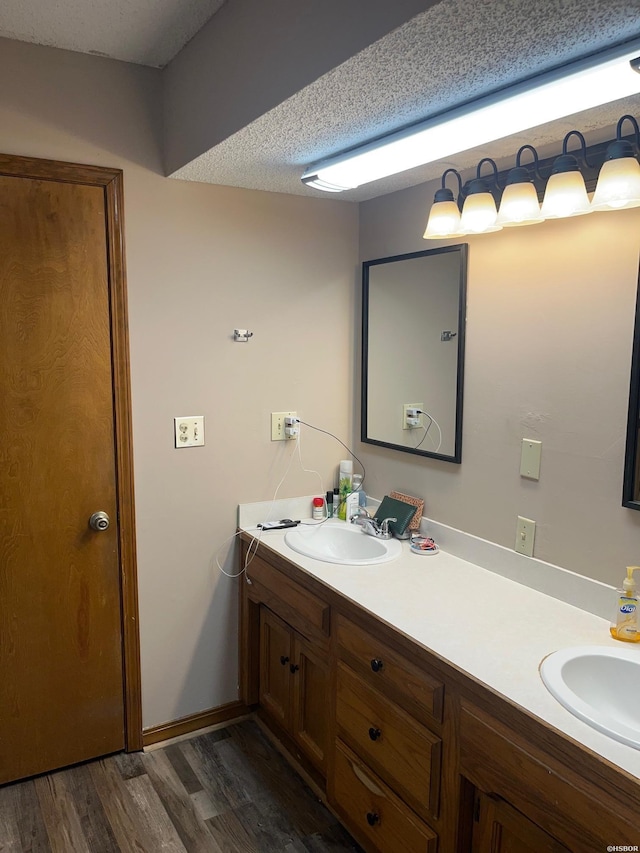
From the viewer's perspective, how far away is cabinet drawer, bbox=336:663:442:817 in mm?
1548

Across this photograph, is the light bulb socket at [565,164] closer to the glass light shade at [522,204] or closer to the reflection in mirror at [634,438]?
the glass light shade at [522,204]

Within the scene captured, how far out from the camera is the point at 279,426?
2512 mm

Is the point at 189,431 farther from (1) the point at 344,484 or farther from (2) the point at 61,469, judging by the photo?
(1) the point at 344,484

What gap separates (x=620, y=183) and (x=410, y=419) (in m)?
1.14

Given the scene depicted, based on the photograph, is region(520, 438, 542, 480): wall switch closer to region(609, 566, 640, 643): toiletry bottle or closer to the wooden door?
region(609, 566, 640, 643): toiletry bottle

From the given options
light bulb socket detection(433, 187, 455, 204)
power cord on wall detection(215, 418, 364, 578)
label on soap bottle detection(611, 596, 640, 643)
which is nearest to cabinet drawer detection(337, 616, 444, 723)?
label on soap bottle detection(611, 596, 640, 643)

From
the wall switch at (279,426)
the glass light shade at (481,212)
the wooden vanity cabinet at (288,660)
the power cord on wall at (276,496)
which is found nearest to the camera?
the glass light shade at (481,212)

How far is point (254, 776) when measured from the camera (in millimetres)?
2223

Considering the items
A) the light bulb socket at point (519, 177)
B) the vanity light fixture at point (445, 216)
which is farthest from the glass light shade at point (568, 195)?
the vanity light fixture at point (445, 216)

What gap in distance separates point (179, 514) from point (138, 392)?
1.59ft

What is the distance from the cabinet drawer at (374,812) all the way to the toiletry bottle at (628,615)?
0.68 metres

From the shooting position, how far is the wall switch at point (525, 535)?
189 cm

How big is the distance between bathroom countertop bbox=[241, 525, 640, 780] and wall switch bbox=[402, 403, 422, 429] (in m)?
0.48

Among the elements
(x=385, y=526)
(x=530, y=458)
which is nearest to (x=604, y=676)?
(x=530, y=458)
